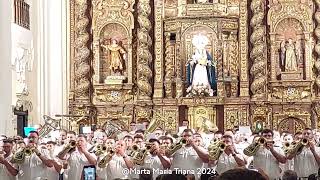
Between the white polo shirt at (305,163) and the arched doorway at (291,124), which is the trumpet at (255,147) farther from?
the arched doorway at (291,124)

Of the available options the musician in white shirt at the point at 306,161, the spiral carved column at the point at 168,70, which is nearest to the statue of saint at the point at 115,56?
the spiral carved column at the point at 168,70

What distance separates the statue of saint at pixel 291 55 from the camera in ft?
87.9

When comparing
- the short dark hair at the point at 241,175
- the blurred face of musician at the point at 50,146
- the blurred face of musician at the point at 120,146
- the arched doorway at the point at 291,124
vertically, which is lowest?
the arched doorway at the point at 291,124

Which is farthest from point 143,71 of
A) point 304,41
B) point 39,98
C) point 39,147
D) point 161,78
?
point 39,147

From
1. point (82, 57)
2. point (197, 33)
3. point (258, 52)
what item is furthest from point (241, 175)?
point (82, 57)

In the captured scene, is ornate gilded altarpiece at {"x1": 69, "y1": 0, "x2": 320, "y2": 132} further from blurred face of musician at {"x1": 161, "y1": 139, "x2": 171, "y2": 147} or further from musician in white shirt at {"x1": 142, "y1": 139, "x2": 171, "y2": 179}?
musician in white shirt at {"x1": 142, "y1": 139, "x2": 171, "y2": 179}

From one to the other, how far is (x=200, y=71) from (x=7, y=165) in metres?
14.4

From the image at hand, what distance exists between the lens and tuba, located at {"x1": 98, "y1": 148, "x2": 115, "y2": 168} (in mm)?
12984

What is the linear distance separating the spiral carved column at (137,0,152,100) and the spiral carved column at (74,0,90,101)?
1988 mm

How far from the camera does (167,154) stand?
13461 mm

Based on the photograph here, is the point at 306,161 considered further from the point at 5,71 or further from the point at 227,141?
the point at 5,71

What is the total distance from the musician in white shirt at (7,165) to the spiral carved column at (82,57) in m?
14.4

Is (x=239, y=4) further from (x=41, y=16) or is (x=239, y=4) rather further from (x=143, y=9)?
(x=41, y=16)

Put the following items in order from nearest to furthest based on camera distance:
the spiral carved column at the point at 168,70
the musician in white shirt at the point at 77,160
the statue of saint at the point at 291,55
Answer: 1. the musician in white shirt at the point at 77,160
2. the statue of saint at the point at 291,55
3. the spiral carved column at the point at 168,70
